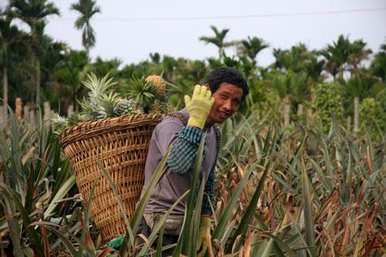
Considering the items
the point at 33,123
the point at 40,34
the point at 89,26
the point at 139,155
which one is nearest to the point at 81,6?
the point at 89,26

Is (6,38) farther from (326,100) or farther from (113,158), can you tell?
(113,158)

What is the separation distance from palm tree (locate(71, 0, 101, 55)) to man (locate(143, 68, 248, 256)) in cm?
4022

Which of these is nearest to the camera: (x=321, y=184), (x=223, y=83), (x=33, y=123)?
(x=223, y=83)

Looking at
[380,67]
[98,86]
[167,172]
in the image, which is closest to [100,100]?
[98,86]

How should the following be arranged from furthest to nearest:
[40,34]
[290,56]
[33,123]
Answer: [290,56] < [40,34] < [33,123]

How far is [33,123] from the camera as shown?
5.61 meters

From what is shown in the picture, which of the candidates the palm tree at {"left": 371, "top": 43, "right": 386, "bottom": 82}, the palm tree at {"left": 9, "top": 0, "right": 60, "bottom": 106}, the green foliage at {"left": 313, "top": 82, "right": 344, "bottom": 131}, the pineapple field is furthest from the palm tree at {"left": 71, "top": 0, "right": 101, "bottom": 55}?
the pineapple field

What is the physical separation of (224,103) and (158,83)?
0.43 meters

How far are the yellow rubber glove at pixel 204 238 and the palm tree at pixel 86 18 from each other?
1599 inches

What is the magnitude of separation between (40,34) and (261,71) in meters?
9.33

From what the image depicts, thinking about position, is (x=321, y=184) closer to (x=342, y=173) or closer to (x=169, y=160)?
(x=342, y=173)

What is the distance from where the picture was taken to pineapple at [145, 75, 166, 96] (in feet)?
10.9

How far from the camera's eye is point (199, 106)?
2.86 meters

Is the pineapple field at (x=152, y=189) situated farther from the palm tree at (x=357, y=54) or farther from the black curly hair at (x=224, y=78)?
the palm tree at (x=357, y=54)
